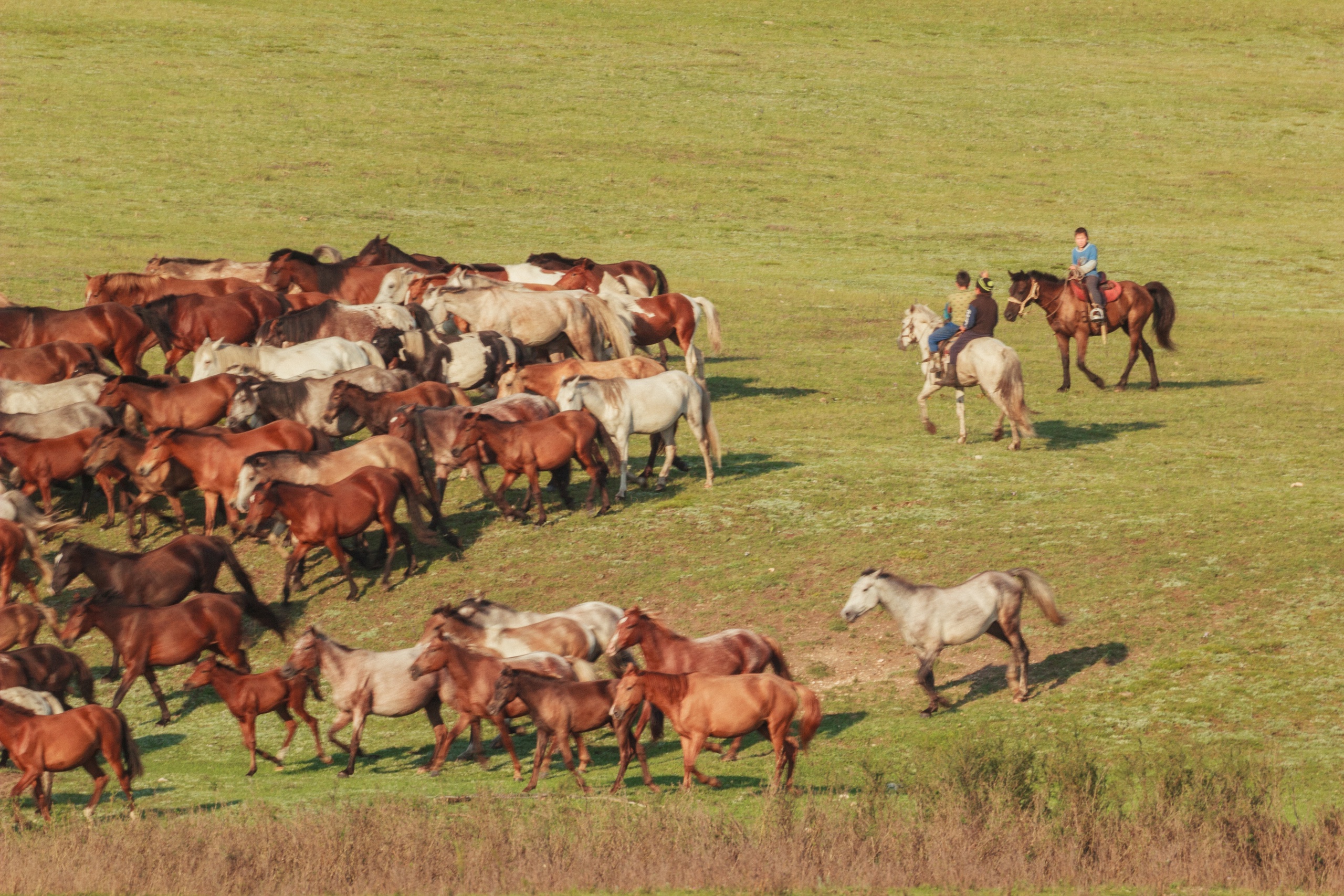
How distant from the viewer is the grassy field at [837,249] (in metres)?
12.1

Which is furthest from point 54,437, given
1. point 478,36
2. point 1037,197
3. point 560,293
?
point 478,36

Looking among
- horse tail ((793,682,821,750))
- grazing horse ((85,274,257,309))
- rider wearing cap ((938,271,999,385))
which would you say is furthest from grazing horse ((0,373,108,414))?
horse tail ((793,682,821,750))

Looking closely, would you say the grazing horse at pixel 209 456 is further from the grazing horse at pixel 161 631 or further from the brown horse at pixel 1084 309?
the brown horse at pixel 1084 309

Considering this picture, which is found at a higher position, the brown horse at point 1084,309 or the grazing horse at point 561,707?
the brown horse at point 1084,309

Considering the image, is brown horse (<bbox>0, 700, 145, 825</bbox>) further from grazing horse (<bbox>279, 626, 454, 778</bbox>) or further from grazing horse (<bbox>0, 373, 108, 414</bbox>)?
grazing horse (<bbox>0, 373, 108, 414</bbox>)

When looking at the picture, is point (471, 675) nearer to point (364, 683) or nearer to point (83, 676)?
point (364, 683)

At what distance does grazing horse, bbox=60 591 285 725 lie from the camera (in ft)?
39.6

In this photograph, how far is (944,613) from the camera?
1168 centimetres

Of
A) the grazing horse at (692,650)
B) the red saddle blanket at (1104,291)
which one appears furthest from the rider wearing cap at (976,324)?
the grazing horse at (692,650)

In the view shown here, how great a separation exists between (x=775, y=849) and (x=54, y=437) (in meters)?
12.2

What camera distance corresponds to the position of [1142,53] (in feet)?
207

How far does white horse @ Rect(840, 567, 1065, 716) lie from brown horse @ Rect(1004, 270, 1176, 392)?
46.8 feet

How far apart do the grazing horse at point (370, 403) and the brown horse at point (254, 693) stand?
21.3ft

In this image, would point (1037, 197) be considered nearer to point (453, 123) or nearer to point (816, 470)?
point (453, 123)
